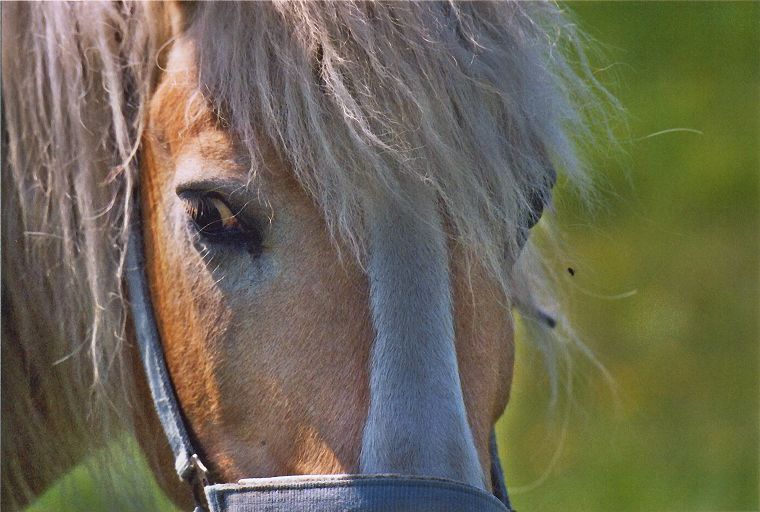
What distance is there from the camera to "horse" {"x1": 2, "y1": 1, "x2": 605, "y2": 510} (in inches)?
53.1

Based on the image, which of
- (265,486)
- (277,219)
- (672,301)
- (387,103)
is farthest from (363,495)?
(672,301)

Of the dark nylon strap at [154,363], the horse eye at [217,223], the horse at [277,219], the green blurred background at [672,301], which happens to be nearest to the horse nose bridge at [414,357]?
the horse at [277,219]

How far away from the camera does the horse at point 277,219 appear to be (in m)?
1.35

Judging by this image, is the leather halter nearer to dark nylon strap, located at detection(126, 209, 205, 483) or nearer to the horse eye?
dark nylon strap, located at detection(126, 209, 205, 483)

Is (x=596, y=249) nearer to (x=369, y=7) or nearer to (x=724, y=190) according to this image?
(x=724, y=190)

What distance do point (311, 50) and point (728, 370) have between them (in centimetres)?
470

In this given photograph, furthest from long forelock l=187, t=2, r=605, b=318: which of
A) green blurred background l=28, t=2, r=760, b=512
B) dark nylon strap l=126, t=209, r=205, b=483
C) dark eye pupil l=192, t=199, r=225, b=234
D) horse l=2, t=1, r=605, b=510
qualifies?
green blurred background l=28, t=2, r=760, b=512

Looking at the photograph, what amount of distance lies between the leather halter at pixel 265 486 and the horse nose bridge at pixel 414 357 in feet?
0.09

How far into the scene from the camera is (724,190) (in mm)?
6113

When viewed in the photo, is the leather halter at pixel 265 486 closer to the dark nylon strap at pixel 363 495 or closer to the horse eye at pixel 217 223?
the dark nylon strap at pixel 363 495

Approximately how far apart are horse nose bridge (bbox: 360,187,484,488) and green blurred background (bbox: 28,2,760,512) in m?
2.95

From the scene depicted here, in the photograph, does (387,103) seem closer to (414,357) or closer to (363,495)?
(414,357)

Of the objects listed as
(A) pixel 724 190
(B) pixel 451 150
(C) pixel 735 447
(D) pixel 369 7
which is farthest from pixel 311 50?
(A) pixel 724 190

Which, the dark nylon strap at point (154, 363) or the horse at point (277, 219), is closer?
the horse at point (277, 219)
